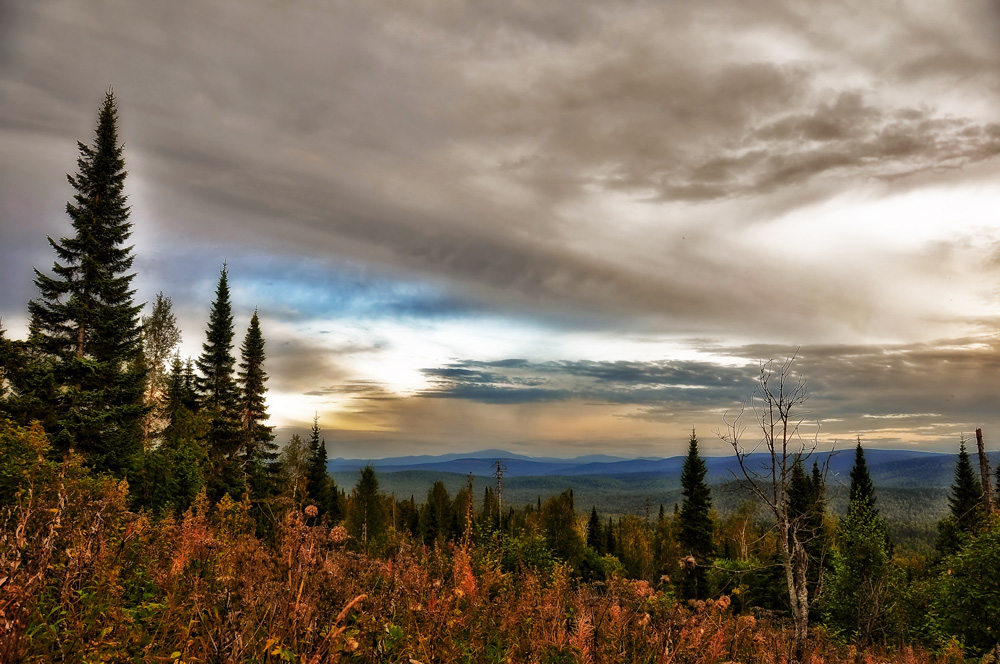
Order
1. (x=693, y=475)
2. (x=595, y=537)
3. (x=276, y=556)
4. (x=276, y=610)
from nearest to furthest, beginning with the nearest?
(x=276, y=610) < (x=276, y=556) < (x=693, y=475) < (x=595, y=537)

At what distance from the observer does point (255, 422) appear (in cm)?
4641

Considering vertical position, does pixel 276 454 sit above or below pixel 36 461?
below

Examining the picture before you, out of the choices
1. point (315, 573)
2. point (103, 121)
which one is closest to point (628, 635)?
point (315, 573)

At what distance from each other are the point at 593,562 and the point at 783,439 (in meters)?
45.1

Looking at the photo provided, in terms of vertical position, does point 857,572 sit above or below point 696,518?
above

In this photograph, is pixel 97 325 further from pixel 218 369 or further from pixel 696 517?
pixel 696 517

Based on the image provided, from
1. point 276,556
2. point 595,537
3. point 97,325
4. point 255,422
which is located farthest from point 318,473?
point 276,556

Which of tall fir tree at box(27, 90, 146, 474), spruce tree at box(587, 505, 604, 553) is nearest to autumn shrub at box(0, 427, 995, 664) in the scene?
tall fir tree at box(27, 90, 146, 474)

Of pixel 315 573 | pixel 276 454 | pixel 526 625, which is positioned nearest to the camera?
pixel 315 573

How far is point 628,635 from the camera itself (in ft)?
15.8

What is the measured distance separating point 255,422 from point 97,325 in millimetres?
18803

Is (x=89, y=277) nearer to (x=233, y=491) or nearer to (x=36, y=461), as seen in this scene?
(x=233, y=491)

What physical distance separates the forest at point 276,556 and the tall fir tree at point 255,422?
0.19 meters

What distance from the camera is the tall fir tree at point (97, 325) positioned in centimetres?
2672
